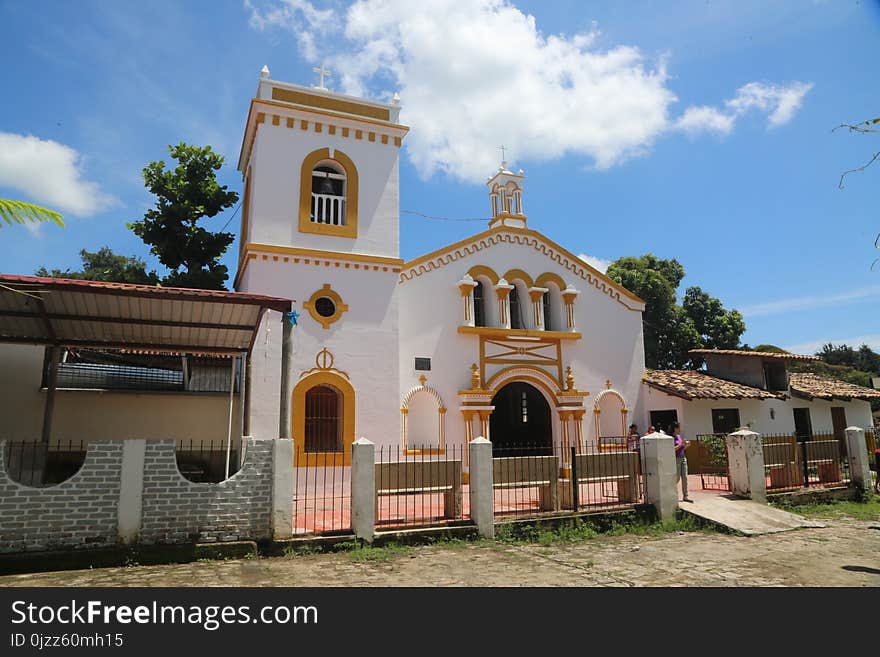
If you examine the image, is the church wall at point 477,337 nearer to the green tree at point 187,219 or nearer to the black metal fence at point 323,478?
the black metal fence at point 323,478

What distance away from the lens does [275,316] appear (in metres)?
12.5

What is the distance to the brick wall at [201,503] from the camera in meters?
7.38

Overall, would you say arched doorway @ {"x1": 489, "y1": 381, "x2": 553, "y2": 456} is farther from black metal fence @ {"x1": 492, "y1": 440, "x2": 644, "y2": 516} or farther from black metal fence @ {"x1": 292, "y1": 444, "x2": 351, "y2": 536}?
black metal fence @ {"x1": 292, "y1": 444, "x2": 351, "y2": 536}

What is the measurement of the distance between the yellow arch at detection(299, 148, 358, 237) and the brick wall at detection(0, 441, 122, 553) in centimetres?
723

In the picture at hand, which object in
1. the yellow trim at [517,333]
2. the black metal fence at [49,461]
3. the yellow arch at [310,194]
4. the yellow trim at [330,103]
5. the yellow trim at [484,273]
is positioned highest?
the yellow trim at [330,103]

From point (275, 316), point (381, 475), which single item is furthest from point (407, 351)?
point (381, 475)

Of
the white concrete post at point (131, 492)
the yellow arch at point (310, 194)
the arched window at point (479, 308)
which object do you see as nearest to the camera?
the white concrete post at point (131, 492)

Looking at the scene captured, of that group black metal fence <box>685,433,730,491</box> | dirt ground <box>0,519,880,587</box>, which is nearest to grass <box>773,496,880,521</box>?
dirt ground <box>0,519,880,587</box>

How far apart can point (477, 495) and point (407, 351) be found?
600 centimetres

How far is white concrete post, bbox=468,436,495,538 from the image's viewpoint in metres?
8.86

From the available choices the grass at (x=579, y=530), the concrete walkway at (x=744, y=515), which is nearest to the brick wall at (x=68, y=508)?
the grass at (x=579, y=530)

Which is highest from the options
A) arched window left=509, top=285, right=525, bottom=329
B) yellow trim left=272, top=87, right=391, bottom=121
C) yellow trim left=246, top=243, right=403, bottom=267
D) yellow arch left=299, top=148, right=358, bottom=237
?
yellow trim left=272, top=87, right=391, bottom=121

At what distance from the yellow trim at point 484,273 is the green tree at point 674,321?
1332 centimetres

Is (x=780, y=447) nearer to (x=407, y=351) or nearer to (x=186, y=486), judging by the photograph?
(x=407, y=351)
